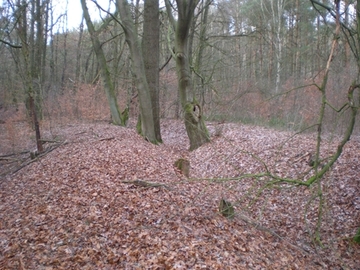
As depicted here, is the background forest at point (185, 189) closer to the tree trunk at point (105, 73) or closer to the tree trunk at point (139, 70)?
the tree trunk at point (139, 70)

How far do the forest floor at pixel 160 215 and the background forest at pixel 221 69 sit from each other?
13.4ft

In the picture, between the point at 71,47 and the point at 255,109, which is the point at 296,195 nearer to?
the point at 255,109

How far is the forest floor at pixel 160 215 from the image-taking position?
4008 millimetres

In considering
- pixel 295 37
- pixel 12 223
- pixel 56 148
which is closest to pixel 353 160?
pixel 12 223

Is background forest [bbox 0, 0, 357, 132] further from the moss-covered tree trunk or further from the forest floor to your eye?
the forest floor

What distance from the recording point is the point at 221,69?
18.3 metres

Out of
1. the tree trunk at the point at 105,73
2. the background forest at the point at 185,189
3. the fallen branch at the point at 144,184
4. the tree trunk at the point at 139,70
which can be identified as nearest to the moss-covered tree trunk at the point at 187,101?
the background forest at the point at 185,189

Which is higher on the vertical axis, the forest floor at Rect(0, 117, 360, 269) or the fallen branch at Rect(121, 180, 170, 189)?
the fallen branch at Rect(121, 180, 170, 189)

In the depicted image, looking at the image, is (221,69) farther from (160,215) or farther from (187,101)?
(160,215)

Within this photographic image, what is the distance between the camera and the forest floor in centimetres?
401

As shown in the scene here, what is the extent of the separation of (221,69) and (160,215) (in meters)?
14.6

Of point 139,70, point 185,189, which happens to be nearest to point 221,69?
point 139,70

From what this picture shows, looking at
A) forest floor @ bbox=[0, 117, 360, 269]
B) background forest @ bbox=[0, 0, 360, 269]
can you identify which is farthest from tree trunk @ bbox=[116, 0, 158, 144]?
forest floor @ bbox=[0, 117, 360, 269]

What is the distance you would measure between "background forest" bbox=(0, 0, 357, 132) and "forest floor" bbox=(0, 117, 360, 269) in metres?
4.07
